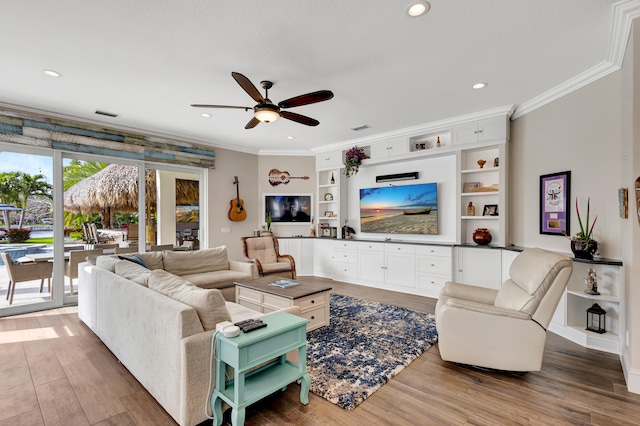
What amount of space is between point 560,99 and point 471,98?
3.26 feet

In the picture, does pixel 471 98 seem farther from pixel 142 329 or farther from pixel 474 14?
pixel 142 329

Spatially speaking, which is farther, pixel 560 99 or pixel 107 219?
pixel 107 219

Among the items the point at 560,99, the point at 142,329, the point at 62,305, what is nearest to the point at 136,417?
the point at 142,329

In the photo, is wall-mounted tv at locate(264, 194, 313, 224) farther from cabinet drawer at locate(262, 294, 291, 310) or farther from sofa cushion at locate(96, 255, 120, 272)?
sofa cushion at locate(96, 255, 120, 272)

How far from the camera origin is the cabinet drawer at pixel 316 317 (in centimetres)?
335

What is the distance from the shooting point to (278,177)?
6867 millimetres

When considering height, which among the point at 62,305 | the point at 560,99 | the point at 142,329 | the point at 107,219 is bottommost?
the point at 62,305

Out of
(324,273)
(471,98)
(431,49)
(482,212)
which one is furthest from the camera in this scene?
(324,273)

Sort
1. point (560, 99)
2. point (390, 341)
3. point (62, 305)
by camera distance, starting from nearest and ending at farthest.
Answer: point (390, 341), point (560, 99), point (62, 305)

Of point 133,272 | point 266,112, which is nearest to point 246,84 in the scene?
point 266,112

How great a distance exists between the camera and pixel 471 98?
3.88m

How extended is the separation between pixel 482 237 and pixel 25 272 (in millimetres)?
6544

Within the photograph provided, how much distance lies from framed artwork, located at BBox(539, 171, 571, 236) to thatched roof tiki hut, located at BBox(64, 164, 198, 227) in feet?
19.7

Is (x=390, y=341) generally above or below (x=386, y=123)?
below
